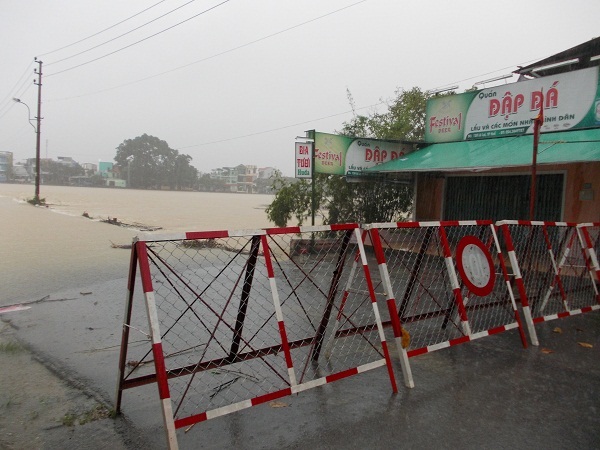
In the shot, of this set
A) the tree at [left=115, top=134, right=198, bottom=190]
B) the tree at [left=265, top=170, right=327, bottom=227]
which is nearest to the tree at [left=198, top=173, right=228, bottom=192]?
the tree at [left=115, top=134, right=198, bottom=190]

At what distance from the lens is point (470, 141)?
36.8 ft

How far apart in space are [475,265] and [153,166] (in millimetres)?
92851

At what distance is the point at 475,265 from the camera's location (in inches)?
180

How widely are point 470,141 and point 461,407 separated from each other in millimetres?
9170

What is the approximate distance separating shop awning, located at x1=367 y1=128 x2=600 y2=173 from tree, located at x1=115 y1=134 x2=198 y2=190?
82.1 meters

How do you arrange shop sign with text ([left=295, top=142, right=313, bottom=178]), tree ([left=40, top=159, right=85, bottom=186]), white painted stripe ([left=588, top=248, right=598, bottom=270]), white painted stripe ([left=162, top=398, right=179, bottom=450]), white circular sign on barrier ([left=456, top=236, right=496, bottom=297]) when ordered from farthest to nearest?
tree ([left=40, top=159, right=85, bottom=186]), shop sign with text ([left=295, top=142, right=313, bottom=178]), white painted stripe ([left=588, top=248, right=598, bottom=270]), white circular sign on barrier ([left=456, top=236, right=496, bottom=297]), white painted stripe ([left=162, top=398, right=179, bottom=450])

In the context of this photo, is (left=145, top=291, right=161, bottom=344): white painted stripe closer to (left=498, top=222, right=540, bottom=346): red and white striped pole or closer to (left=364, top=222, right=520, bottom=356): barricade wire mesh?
(left=364, top=222, right=520, bottom=356): barricade wire mesh

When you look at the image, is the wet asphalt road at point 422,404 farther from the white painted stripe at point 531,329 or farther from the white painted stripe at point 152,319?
the white painted stripe at point 152,319

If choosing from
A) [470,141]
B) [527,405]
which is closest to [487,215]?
[470,141]

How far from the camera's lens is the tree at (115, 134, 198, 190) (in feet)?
294

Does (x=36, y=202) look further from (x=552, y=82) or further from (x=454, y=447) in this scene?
(x=454, y=447)

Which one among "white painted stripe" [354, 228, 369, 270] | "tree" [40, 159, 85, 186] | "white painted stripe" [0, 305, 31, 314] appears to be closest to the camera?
"white painted stripe" [354, 228, 369, 270]

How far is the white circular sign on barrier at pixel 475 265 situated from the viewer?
4395mm

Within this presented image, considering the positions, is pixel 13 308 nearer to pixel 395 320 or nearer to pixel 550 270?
pixel 395 320
